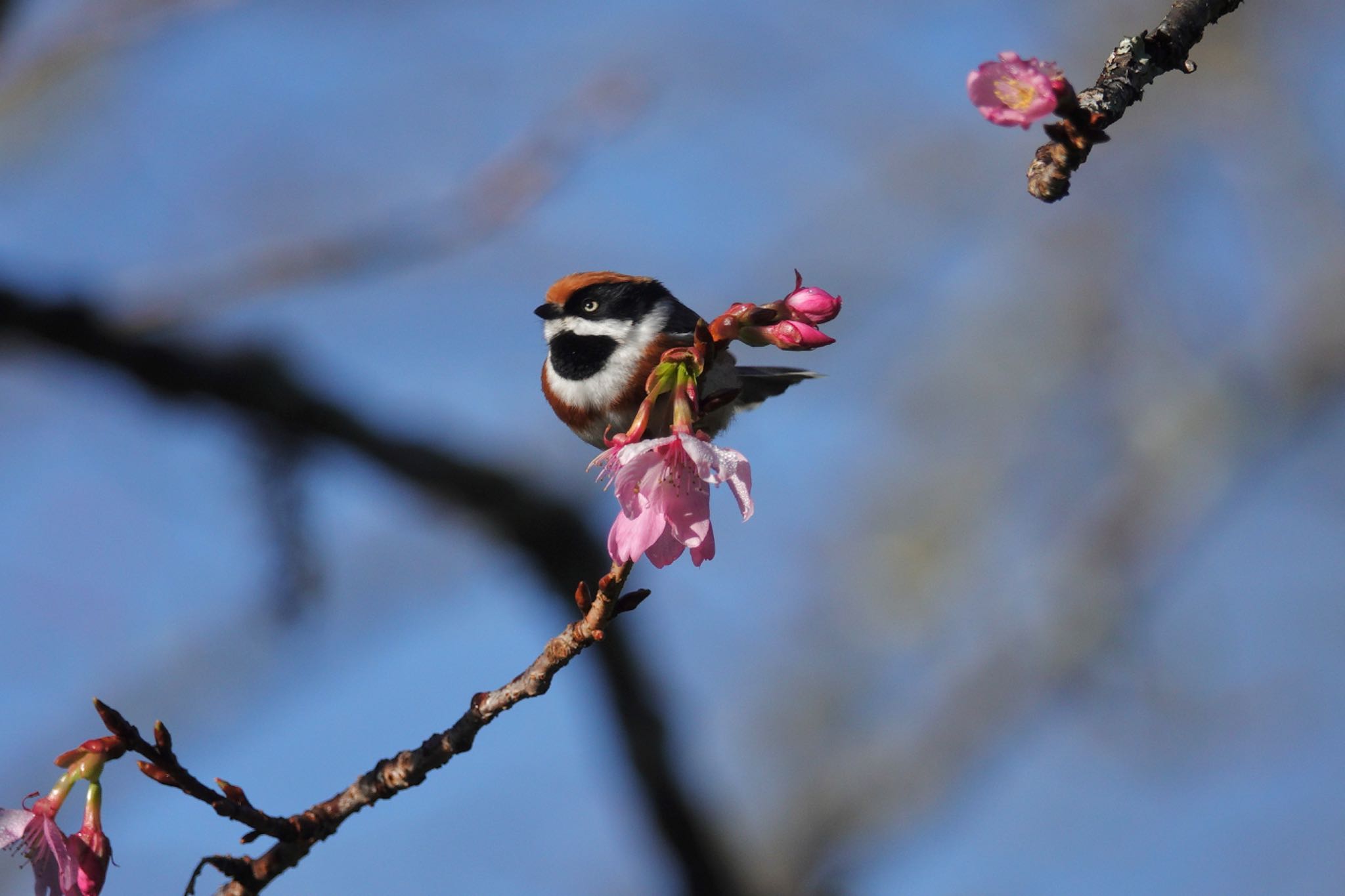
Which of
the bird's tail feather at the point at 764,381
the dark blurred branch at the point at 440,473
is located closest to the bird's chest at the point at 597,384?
the bird's tail feather at the point at 764,381

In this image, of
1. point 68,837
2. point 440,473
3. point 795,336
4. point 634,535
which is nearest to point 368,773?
point 68,837

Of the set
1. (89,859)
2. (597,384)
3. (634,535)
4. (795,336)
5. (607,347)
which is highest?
(607,347)

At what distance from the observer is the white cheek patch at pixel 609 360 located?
10.5 ft

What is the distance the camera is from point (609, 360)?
3.29 metres

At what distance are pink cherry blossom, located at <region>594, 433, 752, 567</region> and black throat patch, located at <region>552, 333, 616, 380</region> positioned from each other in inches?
57.4

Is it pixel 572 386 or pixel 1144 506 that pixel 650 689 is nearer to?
pixel 572 386

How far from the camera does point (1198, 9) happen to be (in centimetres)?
156

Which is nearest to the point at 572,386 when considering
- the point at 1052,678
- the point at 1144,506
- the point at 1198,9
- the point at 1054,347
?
the point at 1198,9

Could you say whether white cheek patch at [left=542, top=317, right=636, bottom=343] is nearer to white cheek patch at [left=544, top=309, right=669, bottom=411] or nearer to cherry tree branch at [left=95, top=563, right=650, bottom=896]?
white cheek patch at [left=544, top=309, right=669, bottom=411]

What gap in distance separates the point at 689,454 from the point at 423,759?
677 millimetres

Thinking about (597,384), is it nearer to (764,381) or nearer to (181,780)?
(764,381)

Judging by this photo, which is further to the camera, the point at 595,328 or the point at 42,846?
the point at 595,328

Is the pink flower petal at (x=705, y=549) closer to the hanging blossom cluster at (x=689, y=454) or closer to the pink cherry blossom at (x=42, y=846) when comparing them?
the hanging blossom cluster at (x=689, y=454)

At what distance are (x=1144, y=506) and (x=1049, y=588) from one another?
112cm
